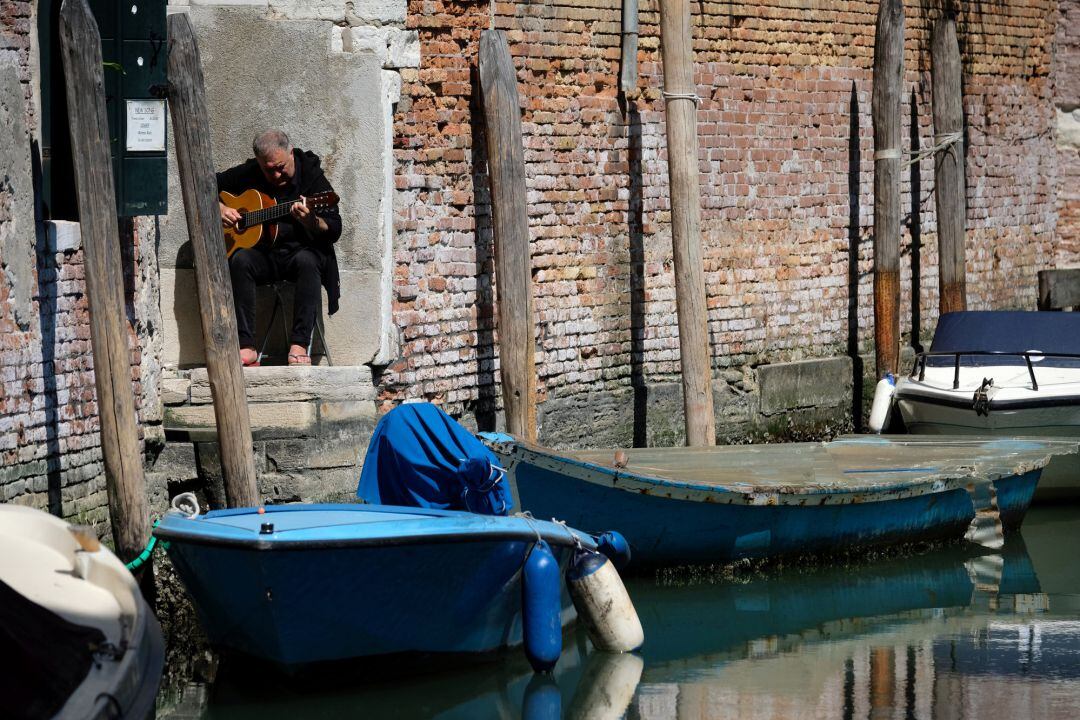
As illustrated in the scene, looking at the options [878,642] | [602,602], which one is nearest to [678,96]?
[878,642]

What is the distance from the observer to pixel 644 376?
11500mm

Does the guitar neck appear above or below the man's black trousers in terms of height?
above

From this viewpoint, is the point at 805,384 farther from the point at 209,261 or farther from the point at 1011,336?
the point at 209,261

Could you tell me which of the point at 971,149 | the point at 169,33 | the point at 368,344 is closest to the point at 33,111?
the point at 169,33

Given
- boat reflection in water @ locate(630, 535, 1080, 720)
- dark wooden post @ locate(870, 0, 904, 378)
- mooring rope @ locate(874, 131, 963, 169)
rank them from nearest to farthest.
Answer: boat reflection in water @ locate(630, 535, 1080, 720) < dark wooden post @ locate(870, 0, 904, 378) < mooring rope @ locate(874, 131, 963, 169)

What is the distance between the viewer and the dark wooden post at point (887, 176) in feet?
41.6

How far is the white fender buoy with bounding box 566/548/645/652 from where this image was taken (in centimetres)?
717

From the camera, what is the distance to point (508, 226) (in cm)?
976

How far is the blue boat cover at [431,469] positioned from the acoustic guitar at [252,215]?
177 cm

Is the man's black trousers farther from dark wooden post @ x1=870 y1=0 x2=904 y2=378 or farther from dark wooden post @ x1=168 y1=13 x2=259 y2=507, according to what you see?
dark wooden post @ x1=870 y1=0 x2=904 y2=378

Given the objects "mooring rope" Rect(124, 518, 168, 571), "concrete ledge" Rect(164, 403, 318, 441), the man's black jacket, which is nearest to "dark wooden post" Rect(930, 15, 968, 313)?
the man's black jacket

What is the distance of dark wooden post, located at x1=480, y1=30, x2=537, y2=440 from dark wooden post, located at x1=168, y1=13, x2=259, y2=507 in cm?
234

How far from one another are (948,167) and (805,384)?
2.41 m

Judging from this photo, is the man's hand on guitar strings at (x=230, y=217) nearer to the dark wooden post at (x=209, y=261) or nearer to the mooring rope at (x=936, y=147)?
the dark wooden post at (x=209, y=261)
